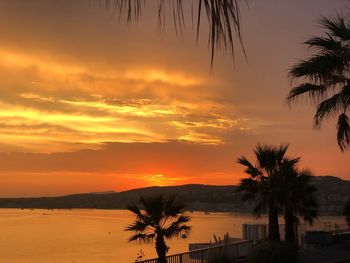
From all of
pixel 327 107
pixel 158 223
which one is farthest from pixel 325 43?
pixel 158 223

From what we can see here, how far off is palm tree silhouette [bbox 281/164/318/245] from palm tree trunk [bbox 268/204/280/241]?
0.62 meters

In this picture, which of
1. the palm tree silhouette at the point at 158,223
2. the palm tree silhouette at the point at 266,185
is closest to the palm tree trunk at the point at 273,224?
the palm tree silhouette at the point at 266,185

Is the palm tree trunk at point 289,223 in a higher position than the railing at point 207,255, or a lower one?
higher

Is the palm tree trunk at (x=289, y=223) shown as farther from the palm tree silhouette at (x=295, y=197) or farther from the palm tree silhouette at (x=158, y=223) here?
the palm tree silhouette at (x=158, y=223)

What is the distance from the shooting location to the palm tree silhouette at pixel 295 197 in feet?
77.4

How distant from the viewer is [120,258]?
83.1 m

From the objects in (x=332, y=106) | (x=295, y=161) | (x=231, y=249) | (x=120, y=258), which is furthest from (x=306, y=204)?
(x=120, y=258)

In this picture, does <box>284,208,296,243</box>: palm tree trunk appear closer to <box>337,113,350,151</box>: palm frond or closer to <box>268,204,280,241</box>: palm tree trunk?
<box>268,204,280,241</box>: palm tree trunk

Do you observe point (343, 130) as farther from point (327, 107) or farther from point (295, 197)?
point (295, 197)

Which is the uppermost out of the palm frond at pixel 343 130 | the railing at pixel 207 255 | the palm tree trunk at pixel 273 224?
the palm frond at pixel 343 130

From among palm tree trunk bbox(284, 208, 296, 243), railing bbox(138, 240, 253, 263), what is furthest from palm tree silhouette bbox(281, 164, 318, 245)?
railing bbox(138, 240, 253, 263)

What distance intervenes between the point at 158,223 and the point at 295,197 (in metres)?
8.58

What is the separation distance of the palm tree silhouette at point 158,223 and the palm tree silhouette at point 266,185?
19.1 ft

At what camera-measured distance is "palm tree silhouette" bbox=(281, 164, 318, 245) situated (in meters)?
23.6
